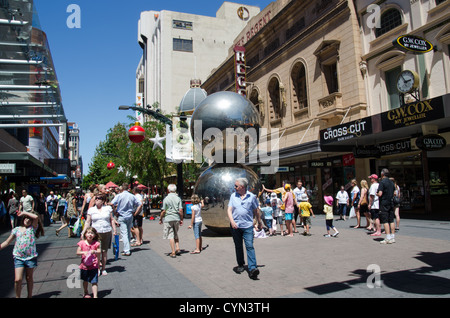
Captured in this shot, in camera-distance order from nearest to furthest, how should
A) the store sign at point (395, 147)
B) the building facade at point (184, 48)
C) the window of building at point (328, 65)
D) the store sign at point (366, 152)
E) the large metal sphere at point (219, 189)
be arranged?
the large metal sphere at point (219, 189)
the store sign at point (395, 147)
the store sign at point (366, 152)
the window of building at point (328, 65)
the building facade at point (184, 48)

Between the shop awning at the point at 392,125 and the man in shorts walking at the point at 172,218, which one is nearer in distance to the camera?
the man in shorts walking at the point at 172,218

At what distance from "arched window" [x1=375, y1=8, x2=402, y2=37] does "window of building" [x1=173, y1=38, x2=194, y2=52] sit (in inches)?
1814

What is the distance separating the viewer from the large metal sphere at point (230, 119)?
35.6 feet

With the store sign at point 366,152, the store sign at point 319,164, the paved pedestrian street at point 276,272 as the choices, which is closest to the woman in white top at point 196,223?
the paved pedestrian street at point 276,272

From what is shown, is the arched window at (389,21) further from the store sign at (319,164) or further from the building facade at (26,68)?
the building facade at (26,68)

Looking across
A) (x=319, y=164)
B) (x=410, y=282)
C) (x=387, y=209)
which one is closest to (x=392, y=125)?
(x=387, y=209)

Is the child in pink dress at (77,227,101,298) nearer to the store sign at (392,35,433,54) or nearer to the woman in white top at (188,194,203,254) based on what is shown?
the woman in white top at (188,194,203,254)

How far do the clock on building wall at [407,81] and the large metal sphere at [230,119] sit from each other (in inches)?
299

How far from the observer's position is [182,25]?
2338 inches
